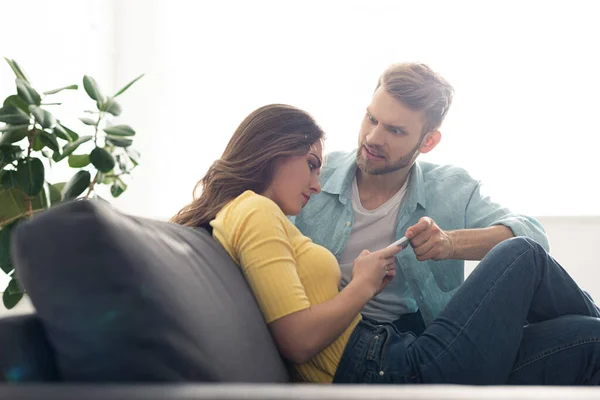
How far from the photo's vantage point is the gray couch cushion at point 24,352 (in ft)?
3.01

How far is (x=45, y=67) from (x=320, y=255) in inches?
89.8

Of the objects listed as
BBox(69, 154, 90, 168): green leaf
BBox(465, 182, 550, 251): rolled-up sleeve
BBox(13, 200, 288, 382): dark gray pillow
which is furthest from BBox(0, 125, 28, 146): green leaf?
BBox(465, 182, 550, 251): rolled-up sleeve

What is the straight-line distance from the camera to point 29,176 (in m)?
2.02

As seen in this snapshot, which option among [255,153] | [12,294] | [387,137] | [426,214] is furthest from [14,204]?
[426,214]

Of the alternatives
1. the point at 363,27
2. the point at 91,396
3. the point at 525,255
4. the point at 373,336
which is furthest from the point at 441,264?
the point at 363,27

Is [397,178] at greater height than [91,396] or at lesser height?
lesser

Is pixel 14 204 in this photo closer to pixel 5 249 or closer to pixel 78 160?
pixel 5 249

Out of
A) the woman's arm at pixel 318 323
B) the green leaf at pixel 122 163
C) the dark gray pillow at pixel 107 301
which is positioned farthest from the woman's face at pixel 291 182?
the green leaf at pixel 122 163

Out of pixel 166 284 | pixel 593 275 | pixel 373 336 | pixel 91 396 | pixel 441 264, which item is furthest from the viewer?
pixel 593 275

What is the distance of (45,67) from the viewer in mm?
3377

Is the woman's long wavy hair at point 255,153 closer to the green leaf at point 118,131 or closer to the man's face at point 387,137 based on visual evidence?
the green leaf at point 118,131

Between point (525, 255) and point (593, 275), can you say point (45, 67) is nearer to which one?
point (525, 255)

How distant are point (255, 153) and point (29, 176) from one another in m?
0.72

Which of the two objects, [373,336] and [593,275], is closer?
[373,336]
